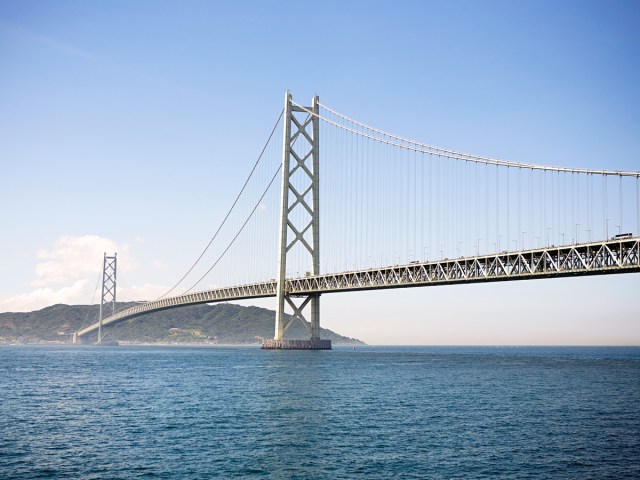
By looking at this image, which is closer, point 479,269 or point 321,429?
point 321,429

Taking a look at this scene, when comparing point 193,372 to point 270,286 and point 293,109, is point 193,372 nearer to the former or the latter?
point 270,286

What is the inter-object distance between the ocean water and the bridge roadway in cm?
1107

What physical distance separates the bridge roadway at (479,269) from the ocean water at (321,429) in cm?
1107

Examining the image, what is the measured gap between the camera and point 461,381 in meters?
44.4

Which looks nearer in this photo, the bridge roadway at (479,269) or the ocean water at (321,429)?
the ocean water at (321,429)

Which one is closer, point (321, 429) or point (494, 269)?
point (321, 429)

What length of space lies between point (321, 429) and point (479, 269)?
4060 centimetres

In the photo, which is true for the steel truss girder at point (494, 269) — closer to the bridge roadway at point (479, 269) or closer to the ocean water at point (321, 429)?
the bridge roadway at point (479, 269)

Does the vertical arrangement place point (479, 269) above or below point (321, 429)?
above

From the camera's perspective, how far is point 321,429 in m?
25.7

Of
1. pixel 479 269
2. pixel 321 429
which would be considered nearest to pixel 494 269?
pixel 479 269

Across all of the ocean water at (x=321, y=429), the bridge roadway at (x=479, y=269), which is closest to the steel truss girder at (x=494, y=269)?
the bridge roadway at (x=479, y=269)

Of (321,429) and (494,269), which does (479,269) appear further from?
(321,429)

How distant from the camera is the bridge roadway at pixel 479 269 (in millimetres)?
52344
